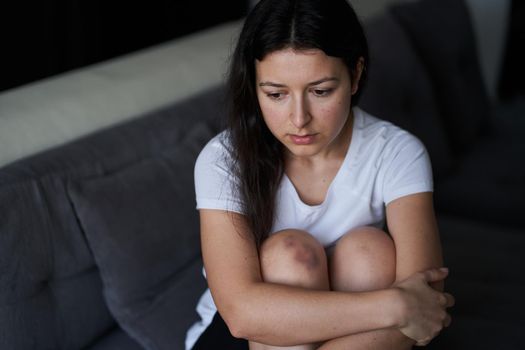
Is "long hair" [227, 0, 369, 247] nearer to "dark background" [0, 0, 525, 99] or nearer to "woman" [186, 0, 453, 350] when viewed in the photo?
"woman" [186, 0, 453, 350]

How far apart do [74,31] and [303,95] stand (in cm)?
118

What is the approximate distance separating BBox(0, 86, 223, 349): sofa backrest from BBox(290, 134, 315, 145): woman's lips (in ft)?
1.39

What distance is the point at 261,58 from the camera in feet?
4.23

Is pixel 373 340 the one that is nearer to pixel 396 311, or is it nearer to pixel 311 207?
pixel 396 311

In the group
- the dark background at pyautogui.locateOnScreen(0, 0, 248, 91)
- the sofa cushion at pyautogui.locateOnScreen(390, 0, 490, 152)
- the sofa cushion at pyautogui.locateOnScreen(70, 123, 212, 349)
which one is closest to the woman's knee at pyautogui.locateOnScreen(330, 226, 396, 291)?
the sofa cushion at pyautogui.locateOnScreen(70, 123, 212, 349)

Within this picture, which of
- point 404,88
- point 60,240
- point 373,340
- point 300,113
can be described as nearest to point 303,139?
point 300,113

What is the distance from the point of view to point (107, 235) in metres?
1.48

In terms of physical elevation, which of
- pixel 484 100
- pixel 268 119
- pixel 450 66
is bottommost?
pixel 484 100

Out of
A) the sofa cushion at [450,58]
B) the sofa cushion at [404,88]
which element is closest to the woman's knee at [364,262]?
the sofa cushion at [404,88]

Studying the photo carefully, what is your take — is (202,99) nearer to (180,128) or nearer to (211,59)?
(180,128)

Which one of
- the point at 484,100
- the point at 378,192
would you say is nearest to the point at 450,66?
the point at 484,100

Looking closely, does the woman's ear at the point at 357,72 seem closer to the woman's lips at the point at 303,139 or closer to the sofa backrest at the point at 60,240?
the woman's lips at the point at 303,139

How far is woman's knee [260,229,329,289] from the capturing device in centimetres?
131

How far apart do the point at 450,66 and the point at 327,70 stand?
1493mm
